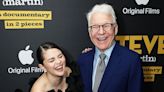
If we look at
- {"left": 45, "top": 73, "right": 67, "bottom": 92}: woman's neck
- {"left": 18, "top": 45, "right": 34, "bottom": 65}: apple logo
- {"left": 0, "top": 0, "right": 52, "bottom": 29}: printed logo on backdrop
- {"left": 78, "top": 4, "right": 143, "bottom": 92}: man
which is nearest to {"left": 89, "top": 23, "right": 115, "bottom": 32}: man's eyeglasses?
{"left": 78, "top": 4, "right": 143, "bottom": 92}: man

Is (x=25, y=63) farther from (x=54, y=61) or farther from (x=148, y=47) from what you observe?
(x=148, y=47)

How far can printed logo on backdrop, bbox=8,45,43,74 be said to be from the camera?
1.89 metres

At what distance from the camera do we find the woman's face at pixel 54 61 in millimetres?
1475

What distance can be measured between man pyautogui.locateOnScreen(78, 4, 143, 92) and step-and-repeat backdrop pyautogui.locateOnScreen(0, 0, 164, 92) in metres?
0.46

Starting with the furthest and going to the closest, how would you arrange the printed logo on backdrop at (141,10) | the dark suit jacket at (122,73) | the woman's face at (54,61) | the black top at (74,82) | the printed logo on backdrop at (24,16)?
1. the printed logo on backdrop at (141,10)
2. the printed logo on backdrop at (24,16)
3. the black top at (74,82)
4. the woman's face at (54,61)
5. the dark suit jacket at (122,73)

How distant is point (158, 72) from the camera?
2.06 meters

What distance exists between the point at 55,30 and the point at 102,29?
22.7 inches

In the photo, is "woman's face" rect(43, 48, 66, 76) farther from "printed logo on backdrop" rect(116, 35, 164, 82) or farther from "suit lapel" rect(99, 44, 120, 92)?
"printed logo on backdrop" rect(116, 35, 164, 82)

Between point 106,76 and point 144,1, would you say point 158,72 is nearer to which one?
point 144,1

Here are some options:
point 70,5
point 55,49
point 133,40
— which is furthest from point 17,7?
point 133,40

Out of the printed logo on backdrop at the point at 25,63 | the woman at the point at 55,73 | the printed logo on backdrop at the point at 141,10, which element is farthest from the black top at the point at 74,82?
the printed logo on backdrop at the point at 141,10

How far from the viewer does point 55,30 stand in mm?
1881

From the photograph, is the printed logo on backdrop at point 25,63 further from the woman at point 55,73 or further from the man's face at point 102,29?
the man's face at point 102,29

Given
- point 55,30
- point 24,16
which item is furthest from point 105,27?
point 24,16
